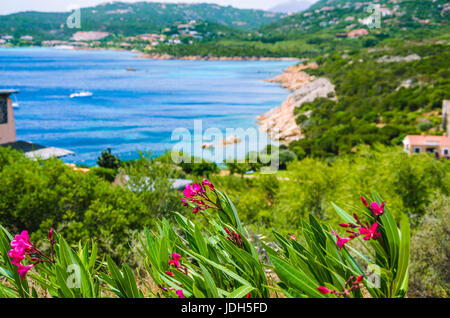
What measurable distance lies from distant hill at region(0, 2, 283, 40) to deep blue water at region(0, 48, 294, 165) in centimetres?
914

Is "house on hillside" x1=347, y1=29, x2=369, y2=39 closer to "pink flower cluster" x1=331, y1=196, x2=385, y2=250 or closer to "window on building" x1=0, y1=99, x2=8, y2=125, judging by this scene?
"window on building" x1=0, y1=99, x2=8, y2=125

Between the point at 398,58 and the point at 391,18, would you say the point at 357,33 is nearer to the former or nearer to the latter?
the point at 391,18

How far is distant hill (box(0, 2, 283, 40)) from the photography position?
231 feet

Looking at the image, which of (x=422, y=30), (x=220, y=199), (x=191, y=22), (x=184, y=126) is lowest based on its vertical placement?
(x=184, y=126)

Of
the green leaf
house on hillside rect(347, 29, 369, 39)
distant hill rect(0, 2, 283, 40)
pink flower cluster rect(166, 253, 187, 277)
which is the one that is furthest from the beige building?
house on hillside rect(347, 29, 369, 39)

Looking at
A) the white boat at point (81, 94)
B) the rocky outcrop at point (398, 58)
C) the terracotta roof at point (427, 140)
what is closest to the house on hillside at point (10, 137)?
the terracotta roof at point (427, 140)

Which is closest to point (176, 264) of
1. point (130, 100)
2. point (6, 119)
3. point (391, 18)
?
point (6, 119)

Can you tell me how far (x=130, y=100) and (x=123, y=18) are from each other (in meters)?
43.9

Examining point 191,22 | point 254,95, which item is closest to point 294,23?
point 191,22

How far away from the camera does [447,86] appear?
1411 inches

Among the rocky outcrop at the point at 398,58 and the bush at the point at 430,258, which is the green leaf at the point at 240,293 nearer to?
the bush at the point at 430,258
